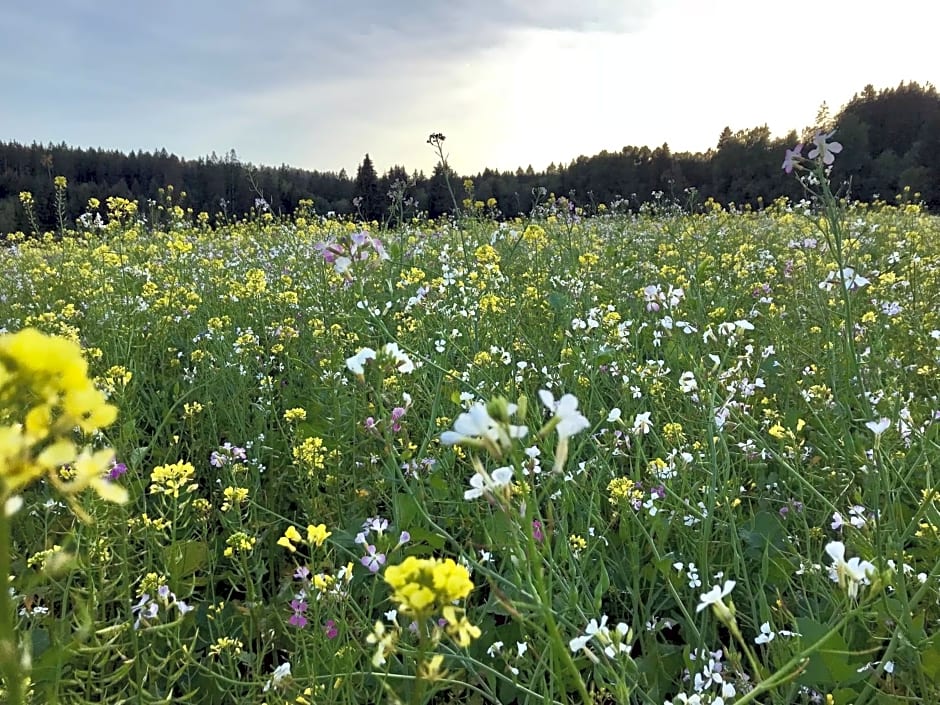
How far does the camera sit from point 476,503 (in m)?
1.80

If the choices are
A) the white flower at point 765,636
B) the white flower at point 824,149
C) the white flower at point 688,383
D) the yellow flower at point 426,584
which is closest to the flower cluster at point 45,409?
the yellow flower at point 426,584

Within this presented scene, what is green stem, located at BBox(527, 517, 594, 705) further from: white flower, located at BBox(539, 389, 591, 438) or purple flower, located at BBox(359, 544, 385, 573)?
purple flower, located at BBox(359, 544, 385, 573)

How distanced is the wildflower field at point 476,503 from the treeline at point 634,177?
887cm

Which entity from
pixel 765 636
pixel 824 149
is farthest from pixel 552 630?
pixel 824 149

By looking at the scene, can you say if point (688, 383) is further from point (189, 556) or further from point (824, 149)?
point (189, 556)

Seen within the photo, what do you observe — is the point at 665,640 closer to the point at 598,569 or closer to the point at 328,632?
the point at 598,569

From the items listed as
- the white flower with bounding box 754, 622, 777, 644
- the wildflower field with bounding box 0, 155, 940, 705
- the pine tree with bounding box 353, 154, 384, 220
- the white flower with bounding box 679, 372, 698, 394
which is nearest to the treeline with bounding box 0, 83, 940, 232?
the pine tree with bounding box 353, 154, 384, 220

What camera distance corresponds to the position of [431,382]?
8.98 feet

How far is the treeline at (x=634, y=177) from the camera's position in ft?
57.7

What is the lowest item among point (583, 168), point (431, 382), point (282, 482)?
point (282, 482)

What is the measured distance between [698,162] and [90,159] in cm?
3408

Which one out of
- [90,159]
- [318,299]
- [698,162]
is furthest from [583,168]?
[90,159]

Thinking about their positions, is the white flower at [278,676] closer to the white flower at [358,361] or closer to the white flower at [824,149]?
the white flower at [358,361]

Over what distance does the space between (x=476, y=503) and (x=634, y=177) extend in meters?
22.8
